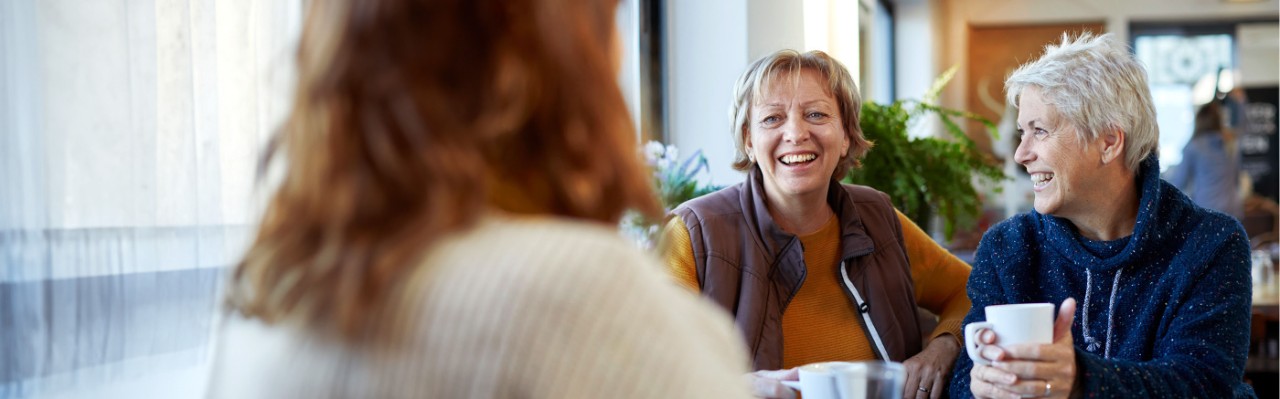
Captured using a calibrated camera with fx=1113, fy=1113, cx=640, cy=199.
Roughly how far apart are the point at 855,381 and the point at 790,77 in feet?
A: 3.65

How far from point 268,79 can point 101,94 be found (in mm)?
554

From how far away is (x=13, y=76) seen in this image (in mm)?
1077

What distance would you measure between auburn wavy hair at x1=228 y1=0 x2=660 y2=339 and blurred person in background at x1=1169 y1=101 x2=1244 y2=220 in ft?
20.4

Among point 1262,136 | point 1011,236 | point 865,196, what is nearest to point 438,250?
point 1011,236

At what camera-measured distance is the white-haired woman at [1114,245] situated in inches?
63.2

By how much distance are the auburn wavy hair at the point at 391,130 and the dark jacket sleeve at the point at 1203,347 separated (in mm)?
1090

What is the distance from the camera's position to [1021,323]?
4.24 ft

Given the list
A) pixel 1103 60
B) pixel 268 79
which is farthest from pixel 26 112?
pixel 1103 60

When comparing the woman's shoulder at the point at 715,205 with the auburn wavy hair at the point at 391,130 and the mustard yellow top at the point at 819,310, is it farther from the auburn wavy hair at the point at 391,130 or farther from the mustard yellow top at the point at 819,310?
the auburn wavy hair at the point at 391,130

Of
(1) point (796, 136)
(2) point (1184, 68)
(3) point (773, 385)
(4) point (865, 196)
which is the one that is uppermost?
(2) point (1184, 68)

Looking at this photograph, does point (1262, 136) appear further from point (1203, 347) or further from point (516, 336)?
point (516, 336)

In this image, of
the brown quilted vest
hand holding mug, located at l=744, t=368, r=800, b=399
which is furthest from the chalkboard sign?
hand holding mug, located at l=744, t=368, r=800, b=399

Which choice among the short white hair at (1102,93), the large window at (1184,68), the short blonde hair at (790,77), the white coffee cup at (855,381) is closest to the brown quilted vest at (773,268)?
the short blonde hair at (790,77)

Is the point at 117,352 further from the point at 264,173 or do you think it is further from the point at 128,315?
the point at 264,173
